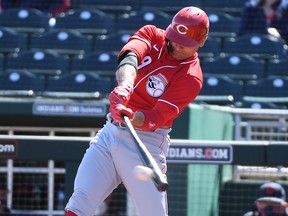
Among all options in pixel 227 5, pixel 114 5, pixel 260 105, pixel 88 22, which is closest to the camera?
pixel 260 105

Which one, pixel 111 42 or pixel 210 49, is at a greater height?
pixel 111 42

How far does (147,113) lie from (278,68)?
4.85m

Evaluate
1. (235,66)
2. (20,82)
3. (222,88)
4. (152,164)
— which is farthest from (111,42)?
(152,164)

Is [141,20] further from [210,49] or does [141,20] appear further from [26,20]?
[26,20]

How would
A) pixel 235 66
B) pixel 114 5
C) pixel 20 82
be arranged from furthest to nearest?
pixel 114 5, pixel 235 66, pixel 20 82

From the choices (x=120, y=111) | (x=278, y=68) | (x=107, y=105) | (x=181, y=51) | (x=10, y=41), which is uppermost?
(x=10, y=41)

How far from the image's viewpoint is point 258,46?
8.92 m

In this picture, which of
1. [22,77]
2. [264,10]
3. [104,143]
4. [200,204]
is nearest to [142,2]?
[264,10]

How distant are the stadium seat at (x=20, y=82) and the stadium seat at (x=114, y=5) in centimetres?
175

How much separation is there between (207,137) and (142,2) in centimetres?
316

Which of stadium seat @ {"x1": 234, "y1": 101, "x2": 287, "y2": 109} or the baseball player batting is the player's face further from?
stadium seat @ {"x1": 234, "y1": 101, "x2": 287, "y2": 109}

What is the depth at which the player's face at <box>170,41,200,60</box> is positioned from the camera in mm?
4137

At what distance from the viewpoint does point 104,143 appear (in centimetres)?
413

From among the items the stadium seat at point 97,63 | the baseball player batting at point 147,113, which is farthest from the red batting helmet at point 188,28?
the stadium seat at point 97,63
